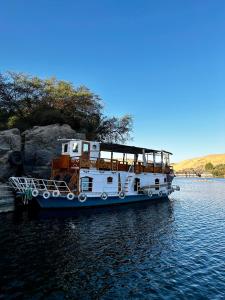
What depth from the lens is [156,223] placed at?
26844 millimetres

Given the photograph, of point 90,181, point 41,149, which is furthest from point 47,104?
point 90,181

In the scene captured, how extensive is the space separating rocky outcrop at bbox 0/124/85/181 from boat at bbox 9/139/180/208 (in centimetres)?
205

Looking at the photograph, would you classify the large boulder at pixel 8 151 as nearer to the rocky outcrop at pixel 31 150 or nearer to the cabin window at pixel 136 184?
the rocky outcrop at pixel 31 150

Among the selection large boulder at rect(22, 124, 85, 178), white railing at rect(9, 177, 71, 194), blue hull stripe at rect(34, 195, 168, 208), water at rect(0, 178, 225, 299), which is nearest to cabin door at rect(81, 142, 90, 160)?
white railing at rect(9, 177, 71, 194)

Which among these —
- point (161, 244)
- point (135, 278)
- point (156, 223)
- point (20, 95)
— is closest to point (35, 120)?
point (20, 95)

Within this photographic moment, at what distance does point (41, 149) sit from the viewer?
4044cm

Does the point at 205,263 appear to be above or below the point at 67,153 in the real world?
below

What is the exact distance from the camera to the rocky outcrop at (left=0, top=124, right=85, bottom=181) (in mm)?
35188

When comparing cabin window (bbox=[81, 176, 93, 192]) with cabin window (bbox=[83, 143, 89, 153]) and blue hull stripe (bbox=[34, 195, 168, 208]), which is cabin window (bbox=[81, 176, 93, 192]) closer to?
blue hull stripe (bbox=[34, 195, 168, 208])

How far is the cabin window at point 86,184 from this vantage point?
33812mm

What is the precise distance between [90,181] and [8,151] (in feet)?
38.9

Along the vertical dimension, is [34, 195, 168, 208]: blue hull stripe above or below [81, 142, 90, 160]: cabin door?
below

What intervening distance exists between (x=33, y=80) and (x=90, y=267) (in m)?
46.7

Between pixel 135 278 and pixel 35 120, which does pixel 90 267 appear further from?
pixel 35 120
